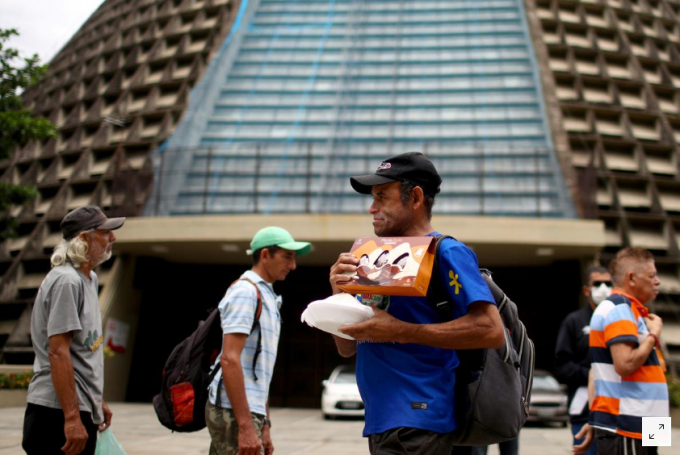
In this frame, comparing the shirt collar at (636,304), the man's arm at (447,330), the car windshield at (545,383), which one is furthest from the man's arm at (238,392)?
the car windshield at (545,383)

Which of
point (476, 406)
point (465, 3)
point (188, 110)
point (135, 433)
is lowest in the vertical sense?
point (135, 433)

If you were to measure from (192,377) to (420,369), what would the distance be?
1.57 m

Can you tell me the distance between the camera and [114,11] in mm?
25141

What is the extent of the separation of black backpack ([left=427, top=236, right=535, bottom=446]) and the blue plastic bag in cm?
196

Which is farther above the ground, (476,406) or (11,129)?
(11,129)

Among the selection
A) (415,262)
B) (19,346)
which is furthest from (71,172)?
(415,262)

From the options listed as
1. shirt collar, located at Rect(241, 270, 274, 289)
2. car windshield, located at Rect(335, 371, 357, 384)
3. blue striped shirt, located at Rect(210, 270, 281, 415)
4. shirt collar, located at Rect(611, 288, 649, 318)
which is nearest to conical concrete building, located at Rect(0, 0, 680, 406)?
car windshield, located at Rect(335, 371, 357, 384)

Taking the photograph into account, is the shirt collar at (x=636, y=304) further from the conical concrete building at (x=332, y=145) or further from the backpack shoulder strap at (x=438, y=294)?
the conical concrete building at (x=332, y=145)

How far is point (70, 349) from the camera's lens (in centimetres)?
312

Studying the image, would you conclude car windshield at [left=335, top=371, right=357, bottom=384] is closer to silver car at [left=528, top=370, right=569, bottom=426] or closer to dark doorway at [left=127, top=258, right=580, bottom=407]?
dark doorway at [left=127, top=258, right=580, bottom=407]

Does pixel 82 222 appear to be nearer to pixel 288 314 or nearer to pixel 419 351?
pixel 419 351

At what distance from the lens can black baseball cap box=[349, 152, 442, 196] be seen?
222 cm

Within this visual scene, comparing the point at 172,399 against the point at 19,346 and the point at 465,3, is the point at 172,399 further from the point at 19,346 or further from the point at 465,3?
the point at 465,3

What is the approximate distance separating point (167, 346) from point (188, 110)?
6092 mm
